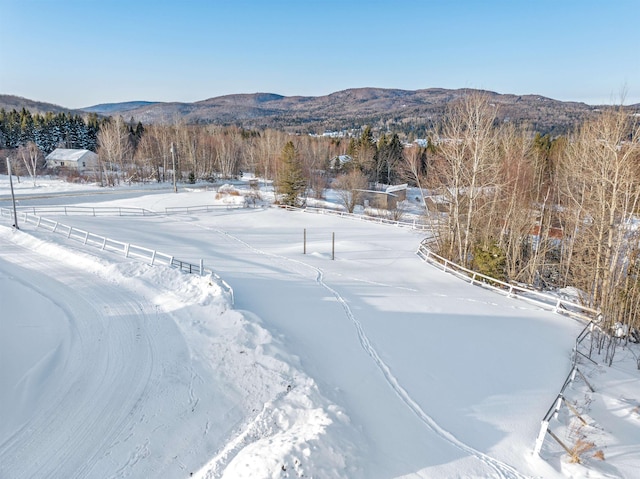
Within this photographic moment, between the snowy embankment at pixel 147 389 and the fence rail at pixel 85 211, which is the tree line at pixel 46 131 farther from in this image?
the snowy embankment at pixel 147 389

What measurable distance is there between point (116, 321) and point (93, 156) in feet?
205

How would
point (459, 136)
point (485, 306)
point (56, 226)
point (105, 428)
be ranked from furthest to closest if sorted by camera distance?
point (56, 226)
point (459, 136)
point (485, 306)
point (105, 428)

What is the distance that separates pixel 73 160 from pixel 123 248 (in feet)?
170

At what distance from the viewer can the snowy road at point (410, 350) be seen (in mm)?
6883

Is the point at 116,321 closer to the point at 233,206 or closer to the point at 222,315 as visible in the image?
the point at 222,315

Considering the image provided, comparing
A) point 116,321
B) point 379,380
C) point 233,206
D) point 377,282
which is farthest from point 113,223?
point 379,380

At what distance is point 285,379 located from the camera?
866 centimetres

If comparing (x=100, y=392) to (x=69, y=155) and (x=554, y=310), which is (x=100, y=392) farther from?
(x=69, y=155)

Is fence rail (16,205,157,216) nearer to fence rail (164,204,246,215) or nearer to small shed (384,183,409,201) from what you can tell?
fence rail (164,204,246,215)

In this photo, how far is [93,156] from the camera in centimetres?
6306

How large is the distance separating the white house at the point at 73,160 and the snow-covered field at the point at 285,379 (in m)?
53.5

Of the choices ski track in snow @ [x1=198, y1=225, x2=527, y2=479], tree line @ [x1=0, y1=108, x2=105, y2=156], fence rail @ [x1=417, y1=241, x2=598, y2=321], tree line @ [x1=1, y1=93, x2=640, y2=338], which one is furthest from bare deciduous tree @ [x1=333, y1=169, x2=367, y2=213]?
tree line @ [x1=0, y1=108, x2=105, y2=156]

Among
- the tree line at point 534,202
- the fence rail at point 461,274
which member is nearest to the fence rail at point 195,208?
the fence rail at point 461,274

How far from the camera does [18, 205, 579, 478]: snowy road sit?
271 inches
